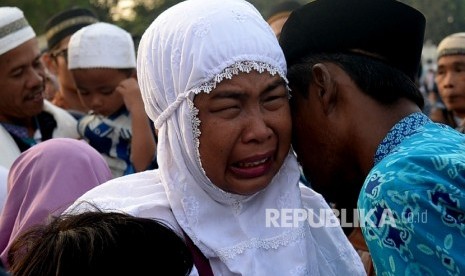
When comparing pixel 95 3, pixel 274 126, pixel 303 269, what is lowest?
pixel 95 3

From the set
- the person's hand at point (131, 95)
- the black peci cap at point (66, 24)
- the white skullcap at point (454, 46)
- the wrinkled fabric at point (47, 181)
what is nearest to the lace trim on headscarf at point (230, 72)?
the wrinkled fabric at point (47, 181)

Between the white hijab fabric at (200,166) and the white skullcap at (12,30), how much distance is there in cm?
236

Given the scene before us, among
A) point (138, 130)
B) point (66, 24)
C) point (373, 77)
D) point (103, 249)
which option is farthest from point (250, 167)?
point (66, 24)

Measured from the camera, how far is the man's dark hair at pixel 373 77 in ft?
9.10

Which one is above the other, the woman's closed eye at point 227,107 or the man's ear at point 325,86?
the man's ear at point 325,86

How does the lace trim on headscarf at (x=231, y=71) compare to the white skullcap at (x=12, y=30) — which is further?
the white skullcap at (x=12, y=30)

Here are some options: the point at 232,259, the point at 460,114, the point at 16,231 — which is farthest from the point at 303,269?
the point at 460,114

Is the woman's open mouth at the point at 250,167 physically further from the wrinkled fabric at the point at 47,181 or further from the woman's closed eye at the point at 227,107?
the wrinkled fabric at the point at 47,181

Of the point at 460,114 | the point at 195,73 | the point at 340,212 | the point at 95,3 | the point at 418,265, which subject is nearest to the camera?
the point at 418,265

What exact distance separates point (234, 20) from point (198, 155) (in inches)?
18.8

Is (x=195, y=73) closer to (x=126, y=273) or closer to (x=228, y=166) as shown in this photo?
(x=228, y=166)

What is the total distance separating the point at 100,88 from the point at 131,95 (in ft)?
1.04

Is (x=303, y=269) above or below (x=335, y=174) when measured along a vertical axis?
below

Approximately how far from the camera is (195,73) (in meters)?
2.81
